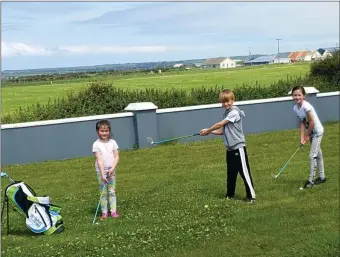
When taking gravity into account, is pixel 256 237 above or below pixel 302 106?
below

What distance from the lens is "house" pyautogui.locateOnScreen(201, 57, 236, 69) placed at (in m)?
11.2

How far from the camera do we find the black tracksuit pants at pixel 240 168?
22.2 feet

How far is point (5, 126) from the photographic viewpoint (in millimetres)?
11555

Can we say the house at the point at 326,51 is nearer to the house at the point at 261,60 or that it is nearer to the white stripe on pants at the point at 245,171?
the house at the point at 261,60

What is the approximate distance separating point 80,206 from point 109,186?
919 millimetres

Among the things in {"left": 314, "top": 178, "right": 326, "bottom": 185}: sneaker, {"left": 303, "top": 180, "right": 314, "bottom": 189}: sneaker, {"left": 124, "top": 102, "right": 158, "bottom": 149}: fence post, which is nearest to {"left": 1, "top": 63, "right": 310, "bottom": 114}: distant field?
{"left": 124, "top": 102, "right": 158, "bottom": 149}: fence post

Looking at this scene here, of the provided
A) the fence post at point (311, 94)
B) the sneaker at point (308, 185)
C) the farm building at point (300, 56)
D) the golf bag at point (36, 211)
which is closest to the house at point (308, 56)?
the farm building at point (300, 56)

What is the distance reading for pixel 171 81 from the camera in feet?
43.7

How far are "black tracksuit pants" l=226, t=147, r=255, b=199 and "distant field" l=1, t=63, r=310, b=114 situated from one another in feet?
18.2

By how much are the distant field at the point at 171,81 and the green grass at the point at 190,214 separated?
2.31 metres

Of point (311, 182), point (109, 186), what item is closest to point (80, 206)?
point (109, 186)

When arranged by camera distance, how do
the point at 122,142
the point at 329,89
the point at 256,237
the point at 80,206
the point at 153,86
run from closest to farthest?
the point at 256,237 → the point at 80,206 → the point at 122,142 → the point at 153,86 → the point at 329,89

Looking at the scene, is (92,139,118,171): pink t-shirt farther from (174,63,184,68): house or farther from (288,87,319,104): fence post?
(288,87,319,104): fence post

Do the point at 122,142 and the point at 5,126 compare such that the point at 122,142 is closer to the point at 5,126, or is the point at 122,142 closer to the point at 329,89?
the point at 5,126
